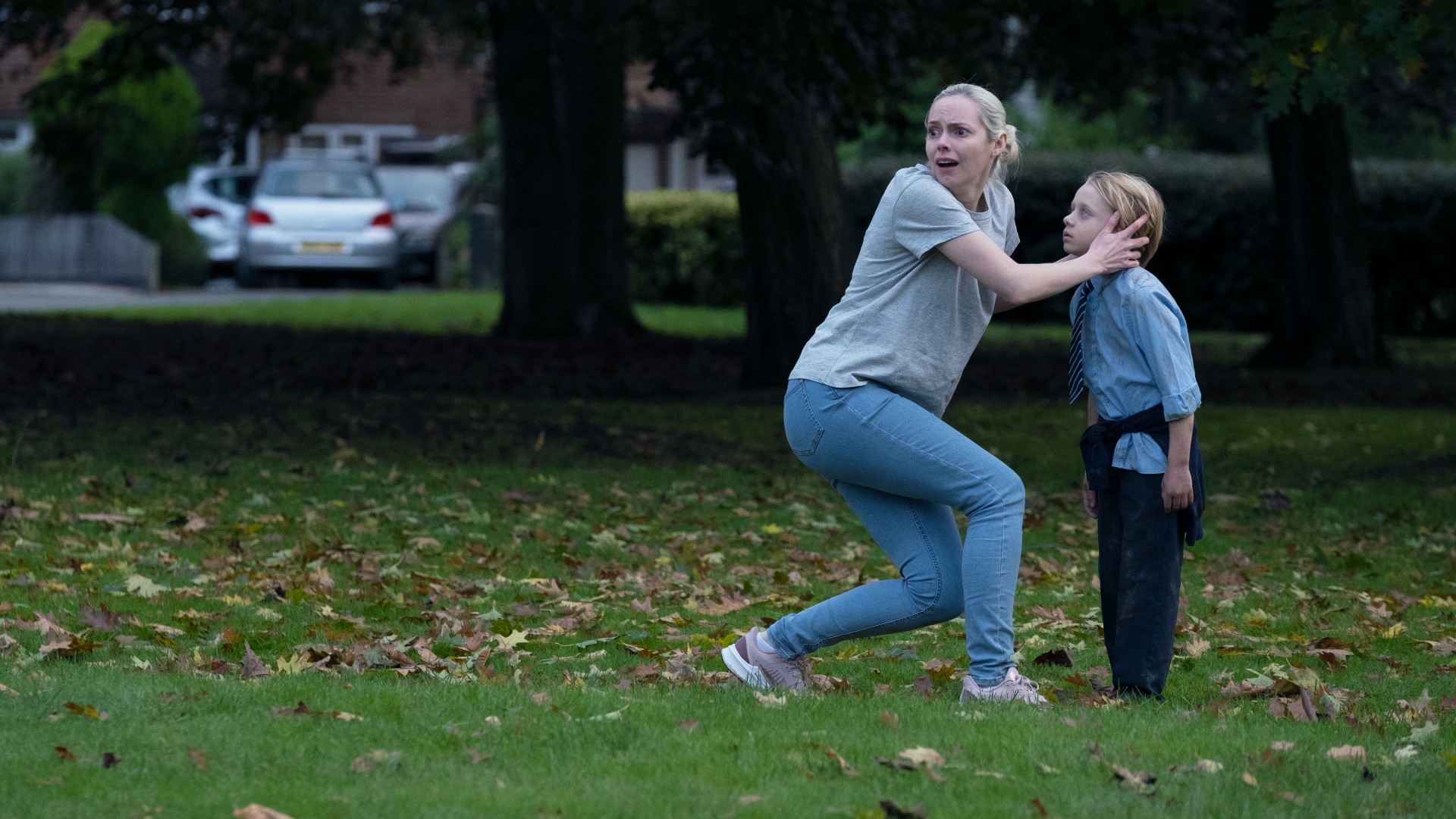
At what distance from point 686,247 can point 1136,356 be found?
73.9 feet

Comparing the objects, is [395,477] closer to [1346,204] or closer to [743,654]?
[743,654]

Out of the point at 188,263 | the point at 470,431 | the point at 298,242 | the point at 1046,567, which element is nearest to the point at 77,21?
the point at 188,263

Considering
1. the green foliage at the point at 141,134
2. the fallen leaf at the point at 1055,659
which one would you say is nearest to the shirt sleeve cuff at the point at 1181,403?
the fallen leaf at the point at 1055,659

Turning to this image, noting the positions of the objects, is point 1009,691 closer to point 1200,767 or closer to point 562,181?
point 1200,767

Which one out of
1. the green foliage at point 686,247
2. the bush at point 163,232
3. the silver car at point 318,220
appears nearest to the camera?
the green foliage at point 686,247

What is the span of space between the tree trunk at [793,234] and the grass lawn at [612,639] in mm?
1869

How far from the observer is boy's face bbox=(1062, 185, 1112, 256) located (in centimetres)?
481

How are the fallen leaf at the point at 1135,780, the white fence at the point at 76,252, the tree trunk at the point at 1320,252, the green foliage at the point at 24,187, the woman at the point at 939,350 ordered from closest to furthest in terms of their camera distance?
1. the fallen leaf at the point at 1135,780
2. the woman at the point at 939,350
3. the tree trunk at the point at 1320,252
4. the white fence at the point at 76,252
5. the green foliage at the point at 24,187

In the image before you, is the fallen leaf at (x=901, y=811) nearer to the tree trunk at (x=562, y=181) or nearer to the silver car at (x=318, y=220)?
the tree trunk at (x=562, y=181)

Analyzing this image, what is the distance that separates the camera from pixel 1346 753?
4406 mm

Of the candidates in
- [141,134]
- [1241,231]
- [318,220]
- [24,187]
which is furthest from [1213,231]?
[24,187]

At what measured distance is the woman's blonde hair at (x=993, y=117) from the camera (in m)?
4.68

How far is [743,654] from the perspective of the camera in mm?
5199

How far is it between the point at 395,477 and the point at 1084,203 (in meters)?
5.90
